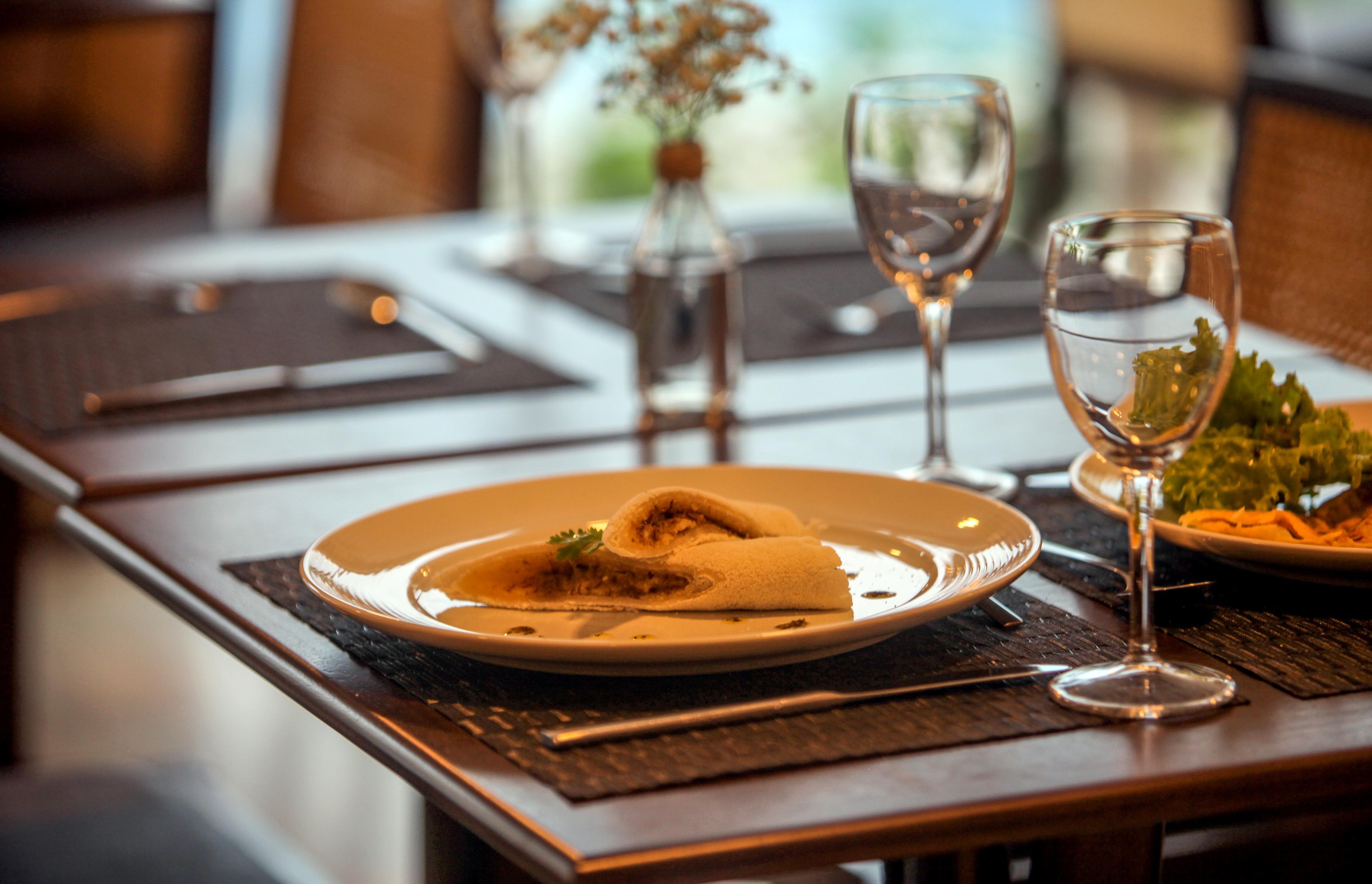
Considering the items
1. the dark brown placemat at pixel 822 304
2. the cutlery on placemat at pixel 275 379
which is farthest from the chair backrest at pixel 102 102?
the cutlery on placemat at pixel 275 379

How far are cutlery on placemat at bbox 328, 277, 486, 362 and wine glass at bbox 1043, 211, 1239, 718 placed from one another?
840 millimetres

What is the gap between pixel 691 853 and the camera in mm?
575

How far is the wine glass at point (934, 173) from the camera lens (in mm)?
1030

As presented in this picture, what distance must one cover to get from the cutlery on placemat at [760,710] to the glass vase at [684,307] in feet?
1.90

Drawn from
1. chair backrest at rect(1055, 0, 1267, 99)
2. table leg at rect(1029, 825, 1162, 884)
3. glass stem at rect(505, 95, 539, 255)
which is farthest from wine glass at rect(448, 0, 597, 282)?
chair backrest at rect(1055, 0, 1267, 99)

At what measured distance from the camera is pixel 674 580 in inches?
30.8

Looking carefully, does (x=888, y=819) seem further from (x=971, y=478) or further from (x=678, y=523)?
(x=971, y=478)

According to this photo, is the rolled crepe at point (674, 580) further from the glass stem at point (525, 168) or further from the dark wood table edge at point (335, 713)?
the glass stem at point (525, 168)

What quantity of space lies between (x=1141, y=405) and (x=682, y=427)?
2.00ft

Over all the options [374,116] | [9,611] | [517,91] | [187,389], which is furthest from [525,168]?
[374,116]

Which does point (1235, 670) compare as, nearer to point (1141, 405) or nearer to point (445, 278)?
point (1141, 405)

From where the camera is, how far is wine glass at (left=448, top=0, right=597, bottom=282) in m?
1.89

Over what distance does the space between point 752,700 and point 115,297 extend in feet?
3.92

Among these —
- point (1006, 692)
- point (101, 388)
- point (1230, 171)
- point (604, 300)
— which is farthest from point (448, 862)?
point (1230, 171)
